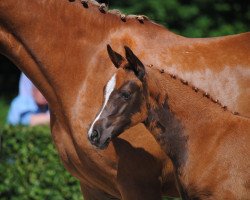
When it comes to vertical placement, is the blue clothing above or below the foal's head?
below

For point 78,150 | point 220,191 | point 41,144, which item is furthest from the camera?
point 41,144

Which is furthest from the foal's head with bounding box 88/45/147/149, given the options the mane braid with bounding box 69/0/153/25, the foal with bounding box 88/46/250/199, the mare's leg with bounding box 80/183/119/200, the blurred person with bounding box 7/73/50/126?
the blurred person with bounding box 7/73/50/126

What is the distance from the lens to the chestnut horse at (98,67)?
510cm

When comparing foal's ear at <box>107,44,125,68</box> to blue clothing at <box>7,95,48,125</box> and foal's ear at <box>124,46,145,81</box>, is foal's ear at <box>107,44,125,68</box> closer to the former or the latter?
foal's ear at <box>124,46,145,81</box>

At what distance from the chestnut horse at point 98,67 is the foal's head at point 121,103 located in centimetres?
35

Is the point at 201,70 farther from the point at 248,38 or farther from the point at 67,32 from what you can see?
the point at 67,32

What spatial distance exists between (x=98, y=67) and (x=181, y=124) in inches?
27.9

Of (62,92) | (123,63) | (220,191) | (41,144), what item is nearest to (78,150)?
(62,92)

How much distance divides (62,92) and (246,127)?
3.89ft

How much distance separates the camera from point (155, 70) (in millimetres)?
4828

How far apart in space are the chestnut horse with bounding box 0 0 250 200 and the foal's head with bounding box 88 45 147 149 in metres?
0.35

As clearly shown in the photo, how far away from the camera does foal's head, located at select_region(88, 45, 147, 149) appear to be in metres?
4.68

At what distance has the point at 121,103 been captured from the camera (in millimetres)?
4723

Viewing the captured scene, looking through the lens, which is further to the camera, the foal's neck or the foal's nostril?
the foal's neck
